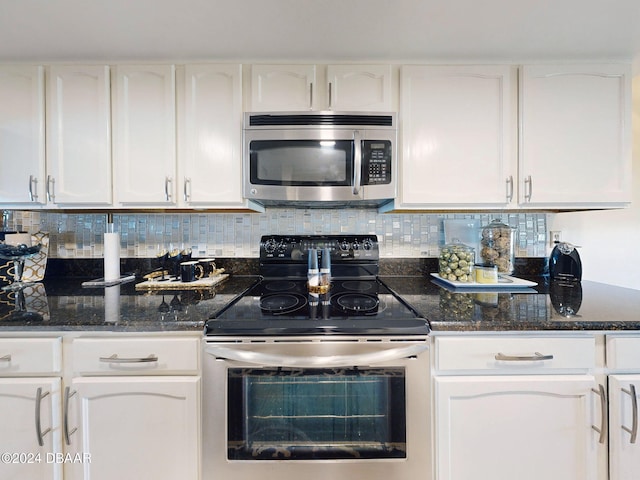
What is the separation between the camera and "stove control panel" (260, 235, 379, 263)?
1674 mm

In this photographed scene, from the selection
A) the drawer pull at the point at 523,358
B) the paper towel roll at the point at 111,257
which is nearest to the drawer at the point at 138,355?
the paper towel roll at the point at 111,257

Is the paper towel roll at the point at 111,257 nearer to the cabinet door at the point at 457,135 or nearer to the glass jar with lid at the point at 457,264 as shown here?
the cabinet door at the point at 457,135

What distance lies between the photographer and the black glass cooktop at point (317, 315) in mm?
942

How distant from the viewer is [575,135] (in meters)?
1.39

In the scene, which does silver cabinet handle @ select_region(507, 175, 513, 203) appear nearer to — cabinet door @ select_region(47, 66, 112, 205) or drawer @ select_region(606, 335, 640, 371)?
drawer @ select_region(606, 335, 640, 371)

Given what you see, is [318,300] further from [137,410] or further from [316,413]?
[137,410]

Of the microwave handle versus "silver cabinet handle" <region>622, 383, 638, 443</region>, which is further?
the microwave handle

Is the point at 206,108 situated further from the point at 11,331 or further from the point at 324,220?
the point at 11,331

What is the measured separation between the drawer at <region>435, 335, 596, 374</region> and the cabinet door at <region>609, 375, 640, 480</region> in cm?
12

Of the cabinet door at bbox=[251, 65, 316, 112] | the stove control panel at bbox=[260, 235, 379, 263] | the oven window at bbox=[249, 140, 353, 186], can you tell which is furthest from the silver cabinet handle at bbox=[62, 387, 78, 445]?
the cabinet door at bbox=[251, 65, 316, 112]

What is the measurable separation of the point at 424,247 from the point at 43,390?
1866 millimetres

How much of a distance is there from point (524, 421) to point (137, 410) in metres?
1.34

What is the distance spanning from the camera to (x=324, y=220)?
1.74 meters

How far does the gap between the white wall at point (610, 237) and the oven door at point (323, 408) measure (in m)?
1.55
